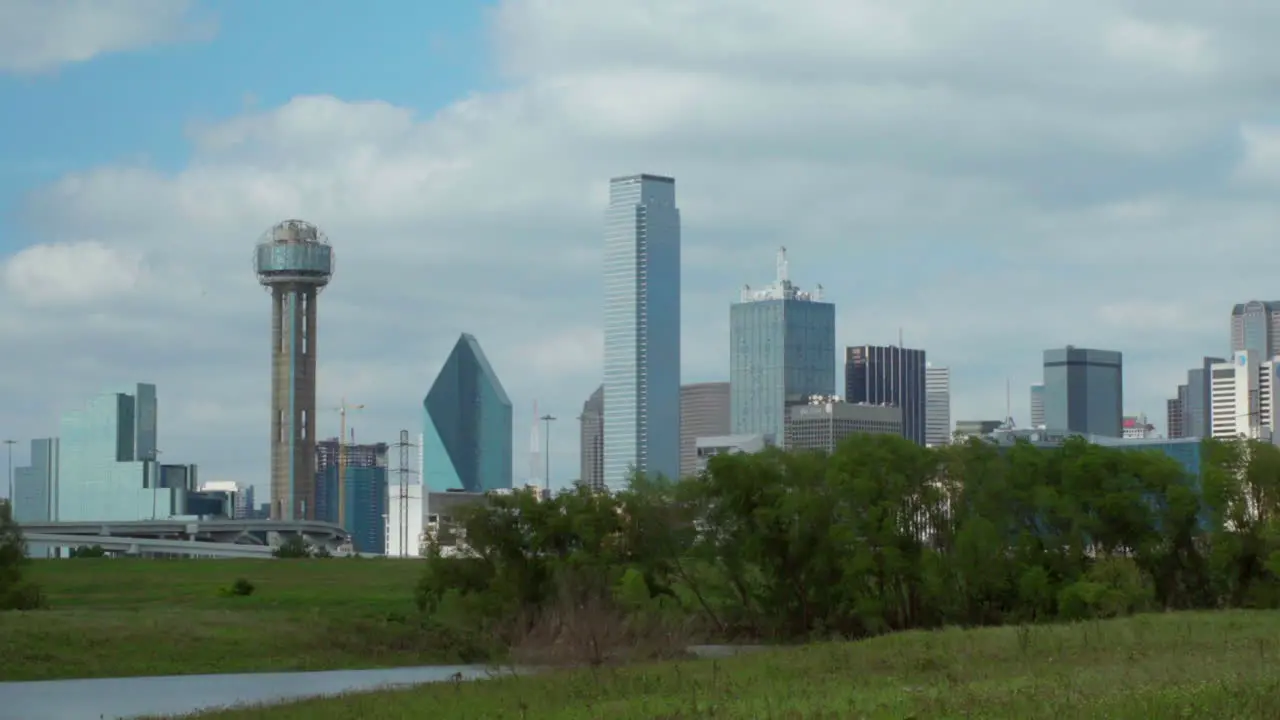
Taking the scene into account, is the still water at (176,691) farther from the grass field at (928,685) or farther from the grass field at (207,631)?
the grass field at (928,685)

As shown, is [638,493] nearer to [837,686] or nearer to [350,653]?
[350,653]

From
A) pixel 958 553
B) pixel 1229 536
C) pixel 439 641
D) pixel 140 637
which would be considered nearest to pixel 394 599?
pixel 439 641

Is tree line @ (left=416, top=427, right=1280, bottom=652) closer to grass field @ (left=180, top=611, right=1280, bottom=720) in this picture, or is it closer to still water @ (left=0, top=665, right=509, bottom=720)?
still water @ (left=0, top=665, right=509, bottom=720)

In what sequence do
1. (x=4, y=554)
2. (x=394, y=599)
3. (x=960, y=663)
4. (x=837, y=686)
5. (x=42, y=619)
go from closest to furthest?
(x=837, y=686)
(x=960, y=663)
(x=42, y=619)
(x=4, y=554)
(x=394, y=599)

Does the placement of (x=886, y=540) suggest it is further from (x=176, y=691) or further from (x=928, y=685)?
(x=928, y=685)

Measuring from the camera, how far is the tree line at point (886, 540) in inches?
3041

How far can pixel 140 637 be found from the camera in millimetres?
74000

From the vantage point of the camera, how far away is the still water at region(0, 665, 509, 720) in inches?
2009

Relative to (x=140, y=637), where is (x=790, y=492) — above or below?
above

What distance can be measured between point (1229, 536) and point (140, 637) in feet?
145

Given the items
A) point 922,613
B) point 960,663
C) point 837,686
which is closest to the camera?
point 837,686

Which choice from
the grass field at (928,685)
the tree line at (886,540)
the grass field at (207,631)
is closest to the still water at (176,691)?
the grass field at (207,631)

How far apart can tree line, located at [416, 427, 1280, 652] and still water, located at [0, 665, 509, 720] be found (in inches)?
384

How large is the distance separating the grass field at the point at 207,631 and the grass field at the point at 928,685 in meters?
25.1
